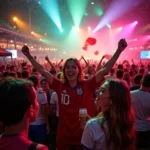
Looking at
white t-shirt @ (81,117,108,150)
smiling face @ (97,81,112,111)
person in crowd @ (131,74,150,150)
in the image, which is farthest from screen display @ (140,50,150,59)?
white t-shirt @ (81,117,108,150)

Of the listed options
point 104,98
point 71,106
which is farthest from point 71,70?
point 104,98

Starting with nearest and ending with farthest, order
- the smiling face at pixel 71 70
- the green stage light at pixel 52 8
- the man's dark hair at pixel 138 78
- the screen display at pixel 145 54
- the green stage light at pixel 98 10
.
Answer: the smiling face at pixel 71 70 → the man's dark hair at pixel 138 78 → the screen display at pixel 145 54 → the green stage light at pixel 98 10 → the green stage light at pixel 52 8

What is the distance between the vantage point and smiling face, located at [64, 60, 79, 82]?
3.02 m

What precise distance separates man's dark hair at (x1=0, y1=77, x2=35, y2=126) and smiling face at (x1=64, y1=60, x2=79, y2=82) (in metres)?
1.69

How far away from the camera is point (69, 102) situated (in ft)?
9.43

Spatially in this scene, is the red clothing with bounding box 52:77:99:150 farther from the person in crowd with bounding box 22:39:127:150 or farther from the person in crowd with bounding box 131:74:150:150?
the person in crowd with bounding box 131:74:150:150

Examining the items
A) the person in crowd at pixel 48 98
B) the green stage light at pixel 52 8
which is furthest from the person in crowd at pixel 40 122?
the green stage light at pixel 52 8

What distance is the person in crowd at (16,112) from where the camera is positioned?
4.11ft

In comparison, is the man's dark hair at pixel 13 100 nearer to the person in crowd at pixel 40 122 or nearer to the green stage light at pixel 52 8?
the person in crowd at pixel 40 122

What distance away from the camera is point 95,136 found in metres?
1.74

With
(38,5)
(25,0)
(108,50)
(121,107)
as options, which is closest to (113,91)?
(121,107)

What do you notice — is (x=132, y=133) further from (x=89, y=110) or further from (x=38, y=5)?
(x=38, y=5)

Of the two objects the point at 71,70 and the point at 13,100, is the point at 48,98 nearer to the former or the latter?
the point at 71,70

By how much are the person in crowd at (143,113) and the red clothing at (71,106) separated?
0.97 meters
